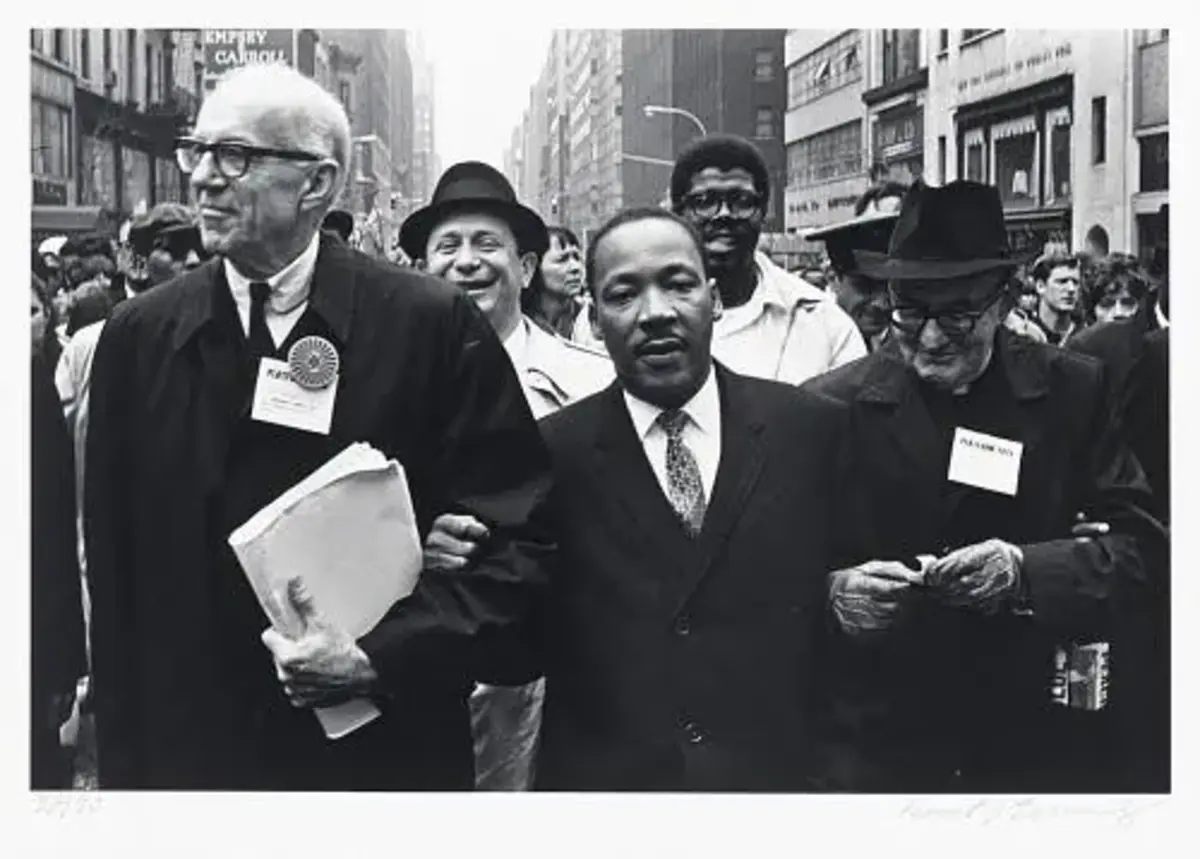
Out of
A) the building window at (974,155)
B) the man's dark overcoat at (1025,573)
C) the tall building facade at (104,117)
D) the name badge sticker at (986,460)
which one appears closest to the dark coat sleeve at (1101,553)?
the man's dark overcoat at (1025,573)

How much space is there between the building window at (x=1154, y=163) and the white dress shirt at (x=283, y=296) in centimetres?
158

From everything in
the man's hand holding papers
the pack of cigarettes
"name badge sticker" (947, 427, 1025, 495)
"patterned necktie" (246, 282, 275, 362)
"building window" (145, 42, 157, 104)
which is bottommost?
the pack of cigarettes

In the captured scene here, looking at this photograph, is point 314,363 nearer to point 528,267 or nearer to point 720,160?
point 528,267

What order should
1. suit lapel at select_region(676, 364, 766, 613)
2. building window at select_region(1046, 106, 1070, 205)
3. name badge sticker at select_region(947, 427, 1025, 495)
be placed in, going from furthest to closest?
building window at select_region(1046, 106, 1070, 205), name badge sticker at select_region(947, 427, 1025, 495), suit lapel at select_region(676, 364, 766, 613)

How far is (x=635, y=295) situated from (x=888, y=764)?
1.02 metres

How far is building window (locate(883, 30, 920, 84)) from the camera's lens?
297 cm

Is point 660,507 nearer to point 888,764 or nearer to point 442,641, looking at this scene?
point 442,641

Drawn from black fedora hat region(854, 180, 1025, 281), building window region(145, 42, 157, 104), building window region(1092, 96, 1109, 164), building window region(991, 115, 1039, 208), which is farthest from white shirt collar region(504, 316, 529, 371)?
building window region(1092, 96, 1109, 164)

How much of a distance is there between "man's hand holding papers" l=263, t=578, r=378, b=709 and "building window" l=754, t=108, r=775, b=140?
3.94 feet

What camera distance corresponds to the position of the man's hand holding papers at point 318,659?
8.70 feet

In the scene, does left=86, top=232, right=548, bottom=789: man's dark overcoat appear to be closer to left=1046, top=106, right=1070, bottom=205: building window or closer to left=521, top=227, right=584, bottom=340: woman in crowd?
left=521, top=227, right=584, bottom=340: woman in crowd

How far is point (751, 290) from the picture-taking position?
2.81 meters

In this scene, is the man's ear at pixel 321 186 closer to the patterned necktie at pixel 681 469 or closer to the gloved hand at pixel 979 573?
the patterned necktie at pixel 681 469
